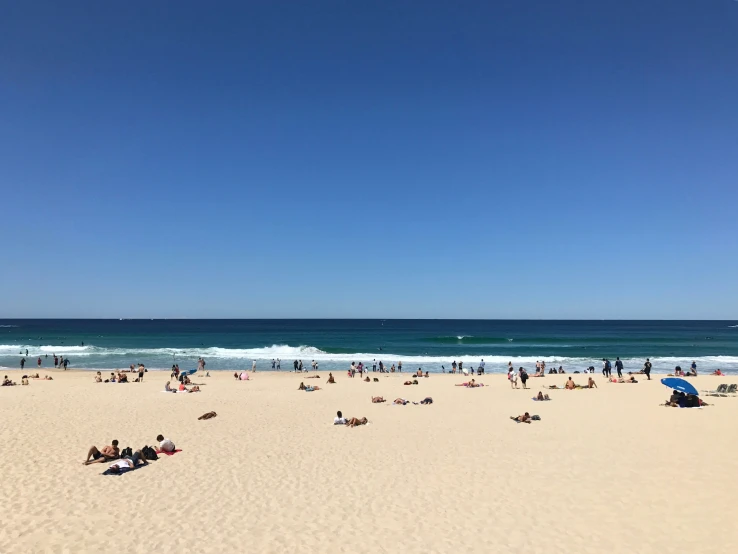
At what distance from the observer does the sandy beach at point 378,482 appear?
7.82 meters

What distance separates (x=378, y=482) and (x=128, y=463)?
6.14 metres

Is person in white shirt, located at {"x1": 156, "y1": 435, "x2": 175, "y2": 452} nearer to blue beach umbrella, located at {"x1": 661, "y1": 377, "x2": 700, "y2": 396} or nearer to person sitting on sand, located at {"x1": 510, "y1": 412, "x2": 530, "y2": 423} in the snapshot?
person sitting on sand, located at {"x1": 510, "y1": 412, "x2": 530, "y2": 423}

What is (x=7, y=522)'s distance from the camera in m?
8.12

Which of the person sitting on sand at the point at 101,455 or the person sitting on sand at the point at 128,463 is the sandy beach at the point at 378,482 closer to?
the person sitting on sand at the point at 101,455

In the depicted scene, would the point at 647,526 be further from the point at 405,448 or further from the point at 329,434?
the point at 329,434

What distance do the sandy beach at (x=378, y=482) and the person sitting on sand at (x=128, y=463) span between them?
0.42 m

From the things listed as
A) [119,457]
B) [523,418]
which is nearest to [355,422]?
[523,418]

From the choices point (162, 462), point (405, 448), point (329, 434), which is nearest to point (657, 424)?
point (405, 448)

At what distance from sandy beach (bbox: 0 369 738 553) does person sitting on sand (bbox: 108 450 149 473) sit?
420 millimetres

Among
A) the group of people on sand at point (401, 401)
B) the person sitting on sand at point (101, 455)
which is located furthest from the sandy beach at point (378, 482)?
the group of people on sand at point (401, 401)

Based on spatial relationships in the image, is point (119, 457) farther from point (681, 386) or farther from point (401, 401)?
point (681, 386)

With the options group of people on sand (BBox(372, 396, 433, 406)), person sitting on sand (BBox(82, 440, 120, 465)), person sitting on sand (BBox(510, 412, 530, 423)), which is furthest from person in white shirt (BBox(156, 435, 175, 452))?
person sitting on sand (BBox(510, 412, 530, 423))

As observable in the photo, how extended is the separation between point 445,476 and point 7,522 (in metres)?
8.62

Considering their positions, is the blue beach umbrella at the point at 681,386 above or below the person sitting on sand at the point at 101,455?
above
